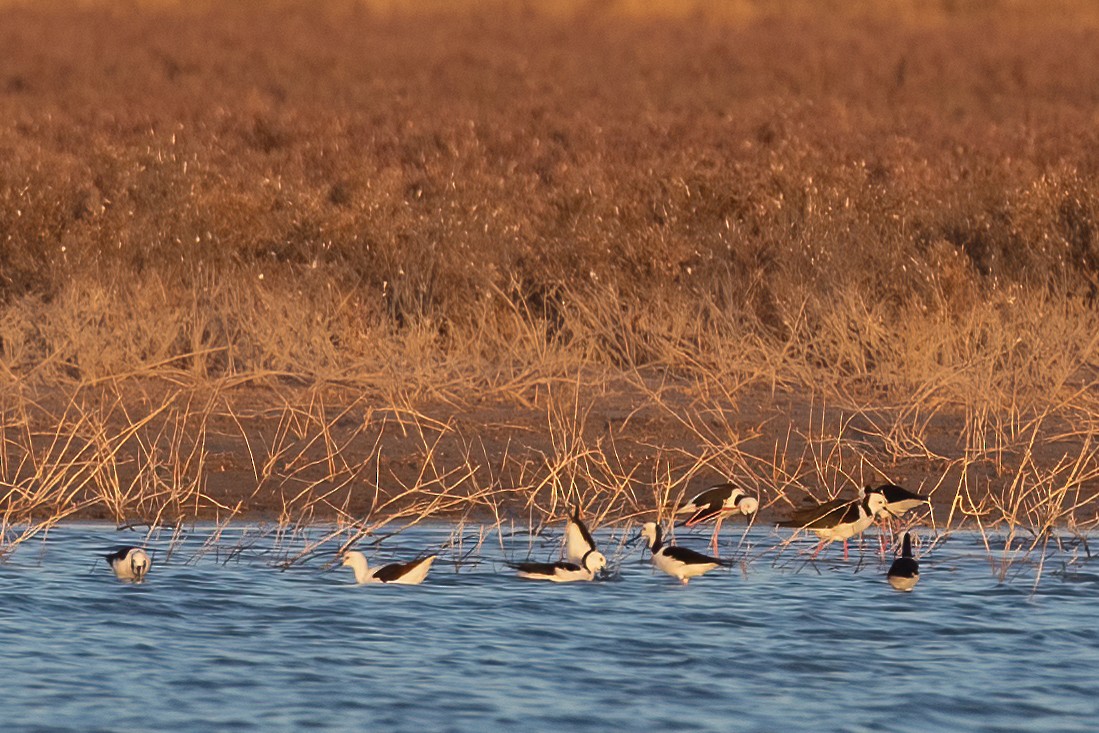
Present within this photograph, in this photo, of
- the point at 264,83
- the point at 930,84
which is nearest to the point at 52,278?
the point at 264,83

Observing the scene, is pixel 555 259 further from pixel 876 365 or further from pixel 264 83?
pixel 264 83

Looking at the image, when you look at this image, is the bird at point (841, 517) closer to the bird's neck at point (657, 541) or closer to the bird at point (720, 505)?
the bird at point (720, 505)

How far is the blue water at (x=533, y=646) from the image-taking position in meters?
5.98

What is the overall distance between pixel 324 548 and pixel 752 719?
129 inches

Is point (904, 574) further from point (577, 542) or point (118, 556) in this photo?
point (118, 556)

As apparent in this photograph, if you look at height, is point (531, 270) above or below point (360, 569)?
above

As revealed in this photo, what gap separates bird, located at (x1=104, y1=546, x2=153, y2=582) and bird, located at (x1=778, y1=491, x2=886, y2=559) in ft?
9.30

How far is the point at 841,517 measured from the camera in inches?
337

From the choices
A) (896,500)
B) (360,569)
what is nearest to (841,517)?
(896,500)

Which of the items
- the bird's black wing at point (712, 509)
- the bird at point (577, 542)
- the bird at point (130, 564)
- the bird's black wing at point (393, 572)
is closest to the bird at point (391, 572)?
the bird's black wing at point (393, 572)

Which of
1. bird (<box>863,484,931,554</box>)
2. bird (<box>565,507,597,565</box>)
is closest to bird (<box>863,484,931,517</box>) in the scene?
bird (<box>863,484,931,554</box>)

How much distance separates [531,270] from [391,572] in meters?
11.8

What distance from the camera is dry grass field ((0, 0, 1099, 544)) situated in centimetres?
1068

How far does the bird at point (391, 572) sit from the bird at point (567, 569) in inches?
16.7
